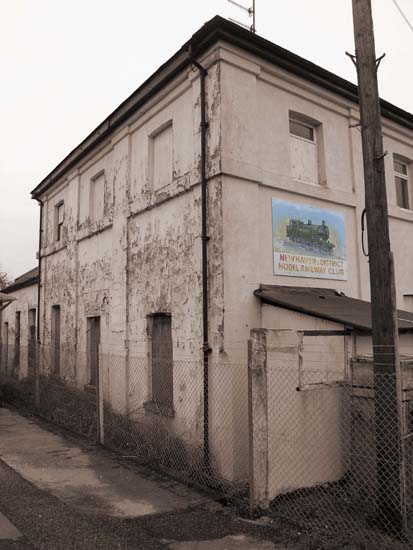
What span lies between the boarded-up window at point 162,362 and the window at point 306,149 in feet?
12.7

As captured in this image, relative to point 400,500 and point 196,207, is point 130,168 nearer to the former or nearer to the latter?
point 196,207

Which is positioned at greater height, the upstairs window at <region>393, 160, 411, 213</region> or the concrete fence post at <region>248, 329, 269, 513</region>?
the upstairs window at <region>393, 160, 411, 213</region>

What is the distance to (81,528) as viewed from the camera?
517 cm

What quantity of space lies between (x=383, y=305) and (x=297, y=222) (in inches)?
148

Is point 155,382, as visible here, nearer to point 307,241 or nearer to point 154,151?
point 307,241

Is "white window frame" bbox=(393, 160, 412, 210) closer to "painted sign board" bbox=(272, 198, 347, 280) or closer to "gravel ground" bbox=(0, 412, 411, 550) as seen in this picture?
"painted sign board" bbox=(272, 198, 347, 280)

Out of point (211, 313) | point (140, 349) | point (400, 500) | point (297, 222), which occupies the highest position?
point (297, 222)

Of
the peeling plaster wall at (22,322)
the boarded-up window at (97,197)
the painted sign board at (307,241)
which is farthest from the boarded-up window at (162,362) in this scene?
the peeling plaster wall at (22,322)

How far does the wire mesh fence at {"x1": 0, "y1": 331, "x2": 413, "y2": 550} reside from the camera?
17.1ft

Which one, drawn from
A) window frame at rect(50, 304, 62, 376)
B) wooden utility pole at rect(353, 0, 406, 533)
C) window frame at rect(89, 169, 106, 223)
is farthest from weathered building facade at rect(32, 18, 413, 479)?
window frame at rect(50, 304, 62, 376)

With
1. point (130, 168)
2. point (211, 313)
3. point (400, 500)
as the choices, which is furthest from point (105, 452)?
point (130, 168)

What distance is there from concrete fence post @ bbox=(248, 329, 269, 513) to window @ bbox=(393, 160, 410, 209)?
7557mm

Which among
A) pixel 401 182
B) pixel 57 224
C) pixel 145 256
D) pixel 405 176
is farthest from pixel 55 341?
pixel 405 176

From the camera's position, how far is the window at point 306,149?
9242 millimetres
